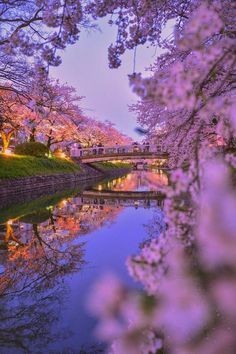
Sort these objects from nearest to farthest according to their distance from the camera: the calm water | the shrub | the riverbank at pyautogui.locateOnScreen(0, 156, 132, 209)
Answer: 1. the calm water
2. the riverbank at pyautogui.locateOnScreen(0, 156, 132, 209)
3. the shrub

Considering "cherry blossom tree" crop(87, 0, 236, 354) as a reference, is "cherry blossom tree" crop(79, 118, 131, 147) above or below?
above

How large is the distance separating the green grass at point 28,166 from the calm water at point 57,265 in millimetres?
4948

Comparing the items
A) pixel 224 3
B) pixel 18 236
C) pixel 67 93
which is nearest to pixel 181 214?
pixel 224 3

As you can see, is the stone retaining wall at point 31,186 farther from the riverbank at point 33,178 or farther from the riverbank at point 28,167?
the riverbank at point 28,167

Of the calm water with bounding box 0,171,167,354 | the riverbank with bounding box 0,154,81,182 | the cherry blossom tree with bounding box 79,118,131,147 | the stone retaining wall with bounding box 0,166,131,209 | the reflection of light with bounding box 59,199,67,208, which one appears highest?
the cherry blossom tree with bounding box 79,118,131,147

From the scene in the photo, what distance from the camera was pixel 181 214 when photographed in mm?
1877

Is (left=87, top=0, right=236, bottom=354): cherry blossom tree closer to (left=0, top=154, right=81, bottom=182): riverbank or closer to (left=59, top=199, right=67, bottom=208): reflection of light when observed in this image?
(left=59, top=199, right=67, bottom=208): reflection of light

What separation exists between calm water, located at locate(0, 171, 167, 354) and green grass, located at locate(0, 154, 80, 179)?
16.2 feet

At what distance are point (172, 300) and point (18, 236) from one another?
945 cm

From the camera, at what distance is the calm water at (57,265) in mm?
4660

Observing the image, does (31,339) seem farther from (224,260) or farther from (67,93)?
(67,93)

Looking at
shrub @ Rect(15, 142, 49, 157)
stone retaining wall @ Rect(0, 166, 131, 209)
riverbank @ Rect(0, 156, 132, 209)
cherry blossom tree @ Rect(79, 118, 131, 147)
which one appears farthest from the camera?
cherry blossom tree @ Rect(79, 118, 131, 147)

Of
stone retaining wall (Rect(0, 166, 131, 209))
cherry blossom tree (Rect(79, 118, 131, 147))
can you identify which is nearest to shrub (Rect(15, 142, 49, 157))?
stone retaining wall (Rect(0, 166, 131, 209))

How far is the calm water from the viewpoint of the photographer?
4660mm
